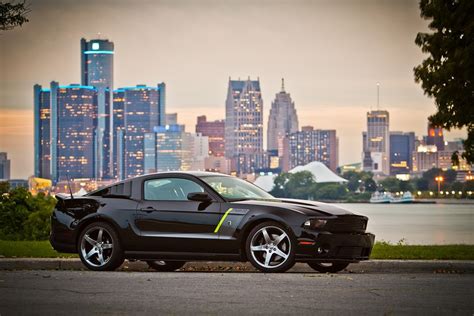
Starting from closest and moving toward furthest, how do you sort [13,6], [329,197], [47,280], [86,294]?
[86,294] < [47,280] < [13,6] < [329,197]

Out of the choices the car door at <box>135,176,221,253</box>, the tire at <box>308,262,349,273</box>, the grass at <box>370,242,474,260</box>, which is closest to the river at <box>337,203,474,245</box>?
the grass at <box>370,242,474,260</box>

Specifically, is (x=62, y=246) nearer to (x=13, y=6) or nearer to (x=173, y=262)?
(x=173, y=262)

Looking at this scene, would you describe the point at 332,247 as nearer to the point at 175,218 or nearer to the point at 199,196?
the point at 199,196

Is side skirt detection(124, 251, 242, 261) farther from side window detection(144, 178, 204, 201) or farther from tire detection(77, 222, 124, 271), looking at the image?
side window detection(144, 178, 204, 201)

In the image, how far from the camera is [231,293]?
11344 mm

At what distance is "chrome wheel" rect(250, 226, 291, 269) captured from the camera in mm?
13664

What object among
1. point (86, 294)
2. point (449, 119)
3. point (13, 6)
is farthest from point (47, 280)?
point (449, 119)

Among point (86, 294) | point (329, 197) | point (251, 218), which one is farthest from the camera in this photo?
point (329, 197)

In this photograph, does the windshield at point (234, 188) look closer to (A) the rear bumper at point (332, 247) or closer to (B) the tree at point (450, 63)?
(A) the rear bumper at point (332, 247)

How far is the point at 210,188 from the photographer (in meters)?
14.3

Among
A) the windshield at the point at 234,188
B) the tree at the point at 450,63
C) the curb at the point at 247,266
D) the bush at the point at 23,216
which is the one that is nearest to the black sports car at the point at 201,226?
the windshield at the point at 234,188

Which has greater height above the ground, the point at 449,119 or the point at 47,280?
the point at 449,119

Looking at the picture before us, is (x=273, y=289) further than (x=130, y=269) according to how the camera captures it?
→ No

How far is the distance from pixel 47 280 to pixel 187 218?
2.14 meters
